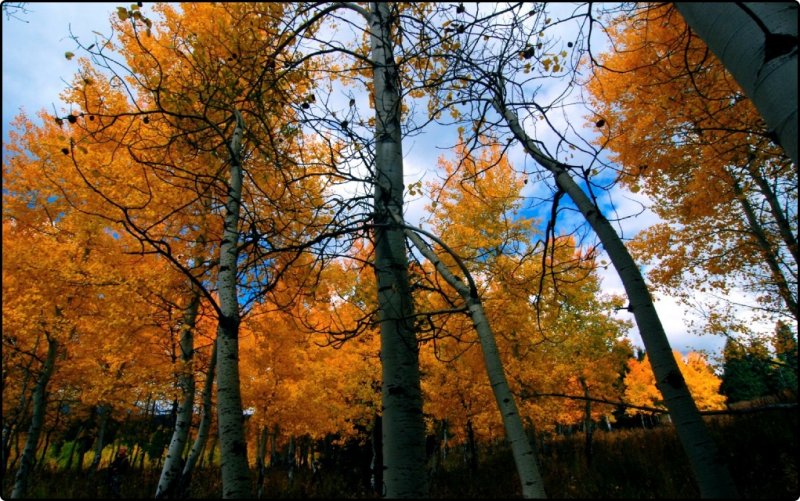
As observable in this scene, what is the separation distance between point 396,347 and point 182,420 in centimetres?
638

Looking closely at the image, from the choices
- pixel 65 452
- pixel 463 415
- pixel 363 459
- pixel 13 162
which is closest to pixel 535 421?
pixel 463 415

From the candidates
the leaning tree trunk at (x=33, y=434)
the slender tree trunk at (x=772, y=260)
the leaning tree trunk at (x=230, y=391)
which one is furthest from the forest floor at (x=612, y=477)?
the leaning tree trunk at (x=230, y=391)

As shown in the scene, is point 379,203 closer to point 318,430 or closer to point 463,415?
point 463,415

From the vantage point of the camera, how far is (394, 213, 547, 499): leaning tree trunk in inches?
94.7

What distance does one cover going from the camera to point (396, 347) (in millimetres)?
2113

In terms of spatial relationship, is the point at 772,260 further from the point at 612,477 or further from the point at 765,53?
the point at 765,53

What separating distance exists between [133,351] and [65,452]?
29193 millimetres

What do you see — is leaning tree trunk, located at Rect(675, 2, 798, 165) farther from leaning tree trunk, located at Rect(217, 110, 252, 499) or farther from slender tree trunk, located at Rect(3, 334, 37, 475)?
slender tree trunk, located at Rect(3, 334, 37, 475)

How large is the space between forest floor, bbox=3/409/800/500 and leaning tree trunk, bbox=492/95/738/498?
7049 mm

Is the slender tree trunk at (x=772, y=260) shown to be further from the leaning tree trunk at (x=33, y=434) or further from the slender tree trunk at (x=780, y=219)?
the leaning tree trunk at (x=33, y=434)

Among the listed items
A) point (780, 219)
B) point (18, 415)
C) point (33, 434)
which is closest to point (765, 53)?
point (780, 219)

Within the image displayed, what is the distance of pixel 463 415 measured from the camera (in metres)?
10.9

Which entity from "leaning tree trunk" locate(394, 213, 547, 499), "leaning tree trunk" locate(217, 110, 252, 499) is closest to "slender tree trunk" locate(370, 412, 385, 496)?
"leaning tree trunk" locate(217, 110, 252, 499)

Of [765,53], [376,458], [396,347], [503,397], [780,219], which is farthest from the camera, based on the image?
[376,458]
